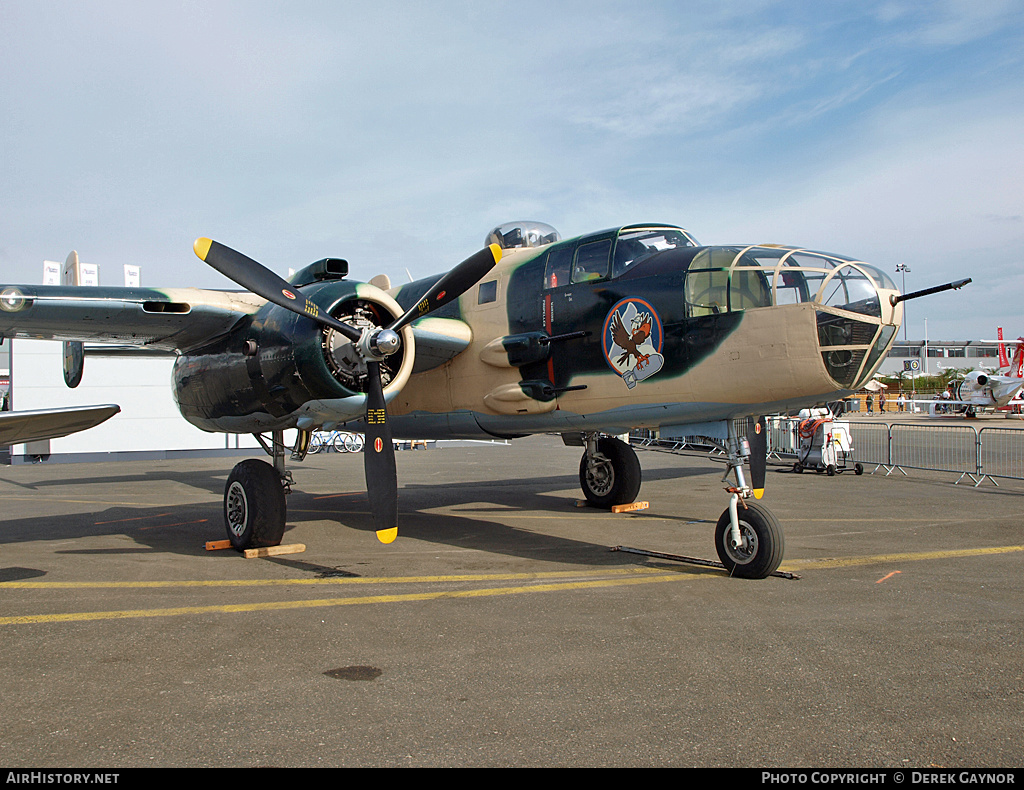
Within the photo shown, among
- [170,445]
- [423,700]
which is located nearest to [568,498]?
[423,700]

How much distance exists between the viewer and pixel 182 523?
12688 mm

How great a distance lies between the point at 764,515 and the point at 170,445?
31338 mm

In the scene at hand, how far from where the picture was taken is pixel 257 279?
845 centimetres

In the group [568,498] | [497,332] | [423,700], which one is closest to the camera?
[423,700]

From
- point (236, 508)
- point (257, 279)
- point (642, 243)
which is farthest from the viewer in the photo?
point (236, 508)

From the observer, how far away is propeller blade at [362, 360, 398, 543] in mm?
8352

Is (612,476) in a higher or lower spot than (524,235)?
lower

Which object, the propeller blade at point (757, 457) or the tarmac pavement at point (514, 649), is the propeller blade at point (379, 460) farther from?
the propeller blade at point (757, 457)

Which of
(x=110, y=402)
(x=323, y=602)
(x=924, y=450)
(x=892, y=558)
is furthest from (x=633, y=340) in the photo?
(x=110, y=402)

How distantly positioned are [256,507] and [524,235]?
5760 mm

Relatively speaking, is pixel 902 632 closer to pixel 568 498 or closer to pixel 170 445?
pixel 568 498

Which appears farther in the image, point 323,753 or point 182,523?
point 182,523

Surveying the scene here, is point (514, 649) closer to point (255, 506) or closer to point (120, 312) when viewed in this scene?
point (255, 506)

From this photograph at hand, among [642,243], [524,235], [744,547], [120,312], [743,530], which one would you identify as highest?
[524,235]
